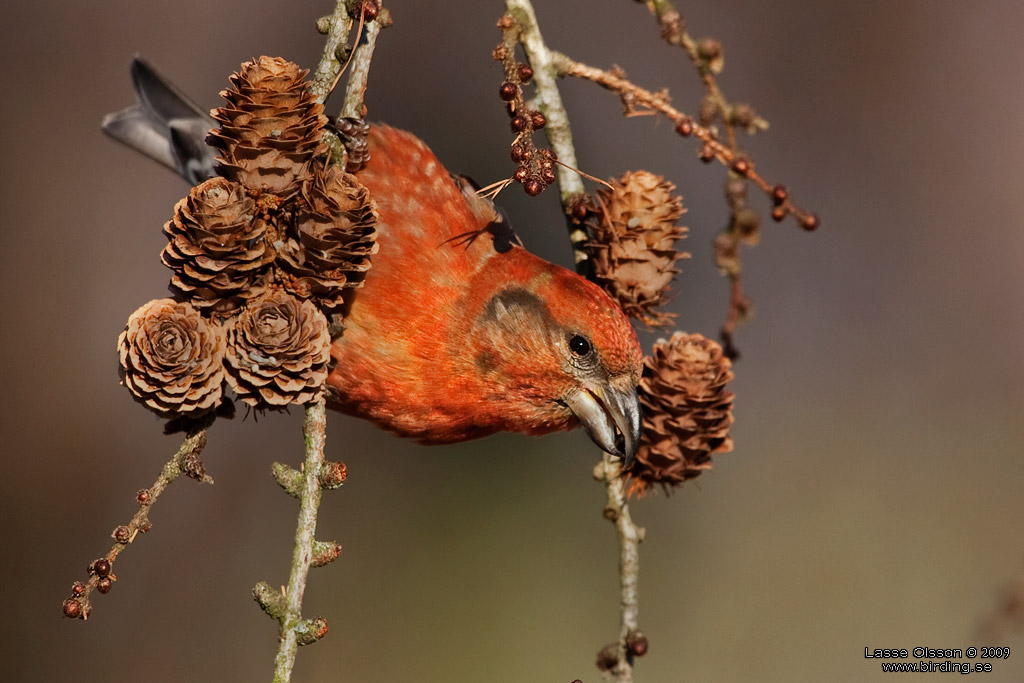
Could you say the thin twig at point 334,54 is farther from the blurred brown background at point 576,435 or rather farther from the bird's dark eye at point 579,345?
the blurred brown background at point 576,435

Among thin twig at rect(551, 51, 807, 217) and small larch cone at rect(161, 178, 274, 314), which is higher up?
thin twig at rect(551, 51, 807, 217)

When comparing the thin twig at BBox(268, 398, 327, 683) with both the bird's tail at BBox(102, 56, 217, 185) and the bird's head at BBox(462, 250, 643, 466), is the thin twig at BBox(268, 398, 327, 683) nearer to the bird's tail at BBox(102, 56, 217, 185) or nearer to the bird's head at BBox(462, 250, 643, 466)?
the bird's head at BBox(462, 250, 643, 466)

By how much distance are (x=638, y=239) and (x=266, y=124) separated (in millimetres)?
825

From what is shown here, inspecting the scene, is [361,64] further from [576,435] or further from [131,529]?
[576,435]

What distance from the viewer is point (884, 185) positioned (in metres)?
4.12

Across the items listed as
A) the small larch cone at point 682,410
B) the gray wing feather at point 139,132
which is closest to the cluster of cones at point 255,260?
the small larch cone at point 682,410

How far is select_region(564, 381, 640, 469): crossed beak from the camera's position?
211 centimetres

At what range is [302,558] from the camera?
4.90 ft

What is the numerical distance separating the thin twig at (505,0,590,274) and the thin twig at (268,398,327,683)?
0.71 m

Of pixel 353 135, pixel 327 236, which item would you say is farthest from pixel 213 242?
pixel 353 135

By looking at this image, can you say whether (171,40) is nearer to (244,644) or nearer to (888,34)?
(244,644)

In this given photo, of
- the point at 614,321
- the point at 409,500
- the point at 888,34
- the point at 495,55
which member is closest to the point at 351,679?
the point at 409,500

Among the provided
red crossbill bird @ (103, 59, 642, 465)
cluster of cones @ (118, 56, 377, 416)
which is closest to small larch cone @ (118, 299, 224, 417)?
cluster of cones @ (118, 56, 377, 416)

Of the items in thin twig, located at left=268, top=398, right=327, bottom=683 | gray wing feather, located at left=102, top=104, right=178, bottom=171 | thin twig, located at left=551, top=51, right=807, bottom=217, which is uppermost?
gray wing feather, located at left=102, top=104, right=178, bottom=171
